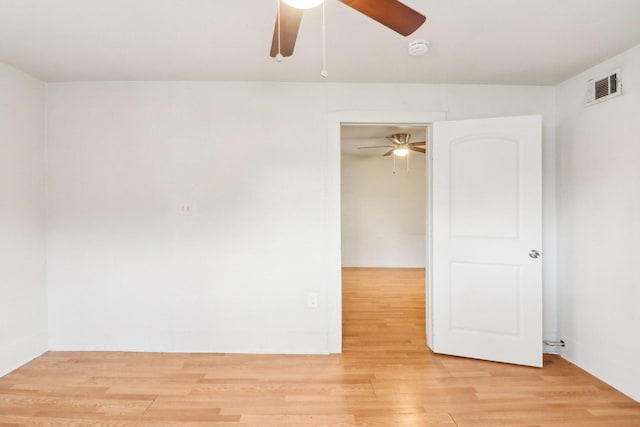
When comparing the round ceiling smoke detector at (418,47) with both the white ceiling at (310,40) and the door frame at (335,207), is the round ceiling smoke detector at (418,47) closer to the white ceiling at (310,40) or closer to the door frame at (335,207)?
the white ceiling at (310,40)

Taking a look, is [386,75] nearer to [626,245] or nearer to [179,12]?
[179,12]

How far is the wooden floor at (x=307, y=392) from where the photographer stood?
193 centimetres

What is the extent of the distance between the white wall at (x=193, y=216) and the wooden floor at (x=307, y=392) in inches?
11.8

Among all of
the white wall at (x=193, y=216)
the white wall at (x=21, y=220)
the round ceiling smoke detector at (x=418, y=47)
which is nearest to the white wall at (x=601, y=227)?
the round ceiling smoke detector at (x=418, y=47)

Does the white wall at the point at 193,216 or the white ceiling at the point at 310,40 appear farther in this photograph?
the white wall at the point at 193,216

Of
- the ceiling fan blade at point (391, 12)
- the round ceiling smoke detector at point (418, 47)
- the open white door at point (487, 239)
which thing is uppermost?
the round ceiling smoke detector at point (418, 47)

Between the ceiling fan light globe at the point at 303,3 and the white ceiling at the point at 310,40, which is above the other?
the white ceiling at the point at 310,40

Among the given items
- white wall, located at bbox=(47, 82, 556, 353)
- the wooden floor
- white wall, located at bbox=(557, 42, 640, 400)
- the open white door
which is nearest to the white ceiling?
white wall, located at bbox=(47, 82, 556, 353)

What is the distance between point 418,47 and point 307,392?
2.43m

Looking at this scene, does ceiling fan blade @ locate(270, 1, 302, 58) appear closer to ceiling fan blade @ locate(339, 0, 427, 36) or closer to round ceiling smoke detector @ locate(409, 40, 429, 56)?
ceiling fan blade @ locate(339, 0, 427, 36)

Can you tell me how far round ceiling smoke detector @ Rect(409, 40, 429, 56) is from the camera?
210 centimetres

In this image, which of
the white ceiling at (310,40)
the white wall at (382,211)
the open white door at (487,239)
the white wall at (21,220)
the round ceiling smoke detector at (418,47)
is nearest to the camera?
the white ceiling at (310,40)

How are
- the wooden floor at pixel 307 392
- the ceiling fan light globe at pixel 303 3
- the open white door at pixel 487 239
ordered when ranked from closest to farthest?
the ceiling fan light globe at pixel 303 3
the wooden floor at pixel 307 392
the open white door at pixel 487 239

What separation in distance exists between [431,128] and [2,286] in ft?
11.9
